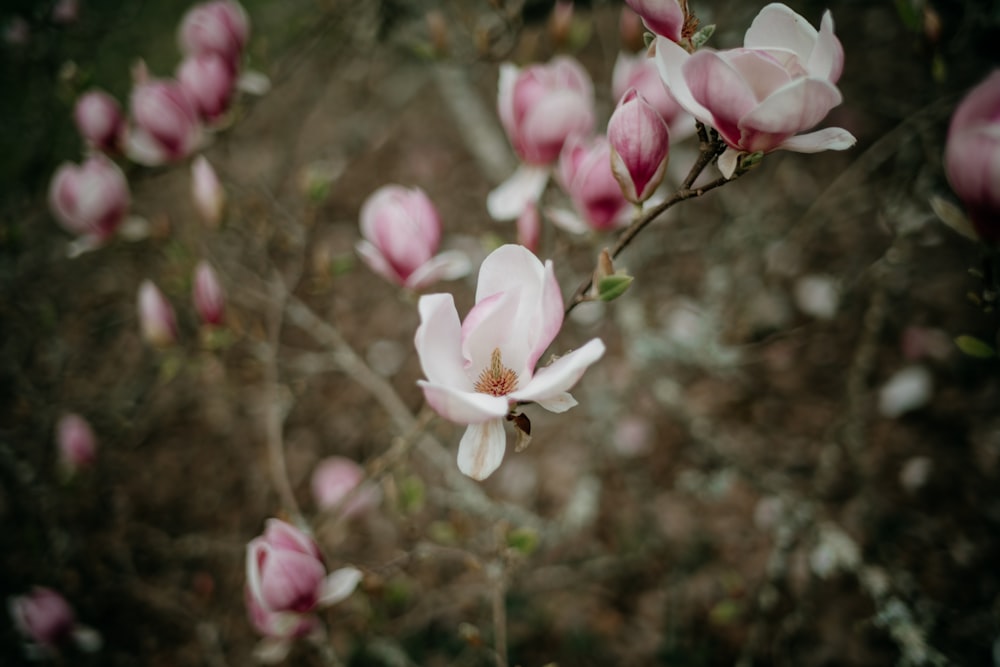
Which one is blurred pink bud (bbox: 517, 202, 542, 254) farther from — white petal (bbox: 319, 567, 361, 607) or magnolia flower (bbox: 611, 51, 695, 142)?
white petal (bbox: 319, 567, 361, 607)

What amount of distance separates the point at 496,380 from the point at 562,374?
0.37 ft

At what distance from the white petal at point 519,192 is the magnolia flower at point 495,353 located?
0.84 ft

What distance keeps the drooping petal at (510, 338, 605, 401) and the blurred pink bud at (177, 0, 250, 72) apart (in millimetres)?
735

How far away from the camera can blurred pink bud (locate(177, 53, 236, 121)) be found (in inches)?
31.6

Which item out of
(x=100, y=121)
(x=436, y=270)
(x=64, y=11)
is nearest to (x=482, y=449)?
(x=436, y=270)

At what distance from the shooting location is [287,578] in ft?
1.79

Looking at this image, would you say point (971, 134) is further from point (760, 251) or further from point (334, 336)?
point (760, 251)

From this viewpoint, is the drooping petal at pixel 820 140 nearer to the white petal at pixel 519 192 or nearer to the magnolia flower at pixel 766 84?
the magnolia flower at pixel 766 84

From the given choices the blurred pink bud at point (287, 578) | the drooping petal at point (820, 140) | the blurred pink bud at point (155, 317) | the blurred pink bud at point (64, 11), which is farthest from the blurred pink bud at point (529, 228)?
the blurred pink bud at point (64, 11)

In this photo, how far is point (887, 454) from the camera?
3.87ft

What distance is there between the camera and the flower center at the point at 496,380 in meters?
0.49

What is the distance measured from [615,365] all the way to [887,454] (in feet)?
2.02


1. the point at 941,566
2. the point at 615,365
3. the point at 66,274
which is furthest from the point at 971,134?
the point at 66,274

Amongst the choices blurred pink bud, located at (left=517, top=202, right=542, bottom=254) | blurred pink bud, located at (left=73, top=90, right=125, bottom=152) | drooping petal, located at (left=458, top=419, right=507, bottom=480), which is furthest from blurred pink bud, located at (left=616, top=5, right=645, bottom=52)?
blurred pink bud, located at (left=73, top=90, right=125, bottom=152)
